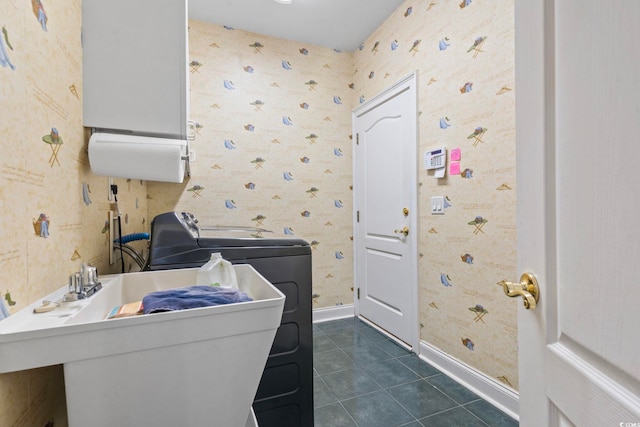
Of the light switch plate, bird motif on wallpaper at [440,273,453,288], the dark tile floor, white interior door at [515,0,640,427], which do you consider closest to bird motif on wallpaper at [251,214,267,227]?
the dark tile floor

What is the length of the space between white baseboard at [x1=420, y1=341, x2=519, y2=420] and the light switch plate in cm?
101

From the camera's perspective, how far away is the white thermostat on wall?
2027 mm

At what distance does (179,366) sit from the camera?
1.95 ft

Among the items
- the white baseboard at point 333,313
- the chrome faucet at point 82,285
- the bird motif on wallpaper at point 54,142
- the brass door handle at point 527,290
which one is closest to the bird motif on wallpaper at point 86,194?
the bird motif on wallpaper at point 54,142

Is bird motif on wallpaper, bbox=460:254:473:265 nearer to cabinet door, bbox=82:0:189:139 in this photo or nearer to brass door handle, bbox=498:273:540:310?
brass door handle, bbox=498:273:540:310

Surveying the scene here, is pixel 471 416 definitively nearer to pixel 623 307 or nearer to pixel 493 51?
pixel 623 307

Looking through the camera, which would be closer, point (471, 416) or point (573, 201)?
point (573, 201)

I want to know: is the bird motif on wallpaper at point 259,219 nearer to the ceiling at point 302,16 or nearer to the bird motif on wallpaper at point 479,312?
the ceiling at point 302,16

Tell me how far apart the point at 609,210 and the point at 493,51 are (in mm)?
1697

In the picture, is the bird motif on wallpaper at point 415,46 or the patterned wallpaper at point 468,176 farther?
the bird motif on wallpaper at point 415,46

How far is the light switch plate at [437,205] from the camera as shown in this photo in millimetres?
2072

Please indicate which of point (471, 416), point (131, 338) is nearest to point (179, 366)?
point (131, 338)

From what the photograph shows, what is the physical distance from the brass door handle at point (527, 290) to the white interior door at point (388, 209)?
1704 mm

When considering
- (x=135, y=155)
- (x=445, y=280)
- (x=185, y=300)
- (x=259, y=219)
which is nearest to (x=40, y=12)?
(x=135, y=155)
